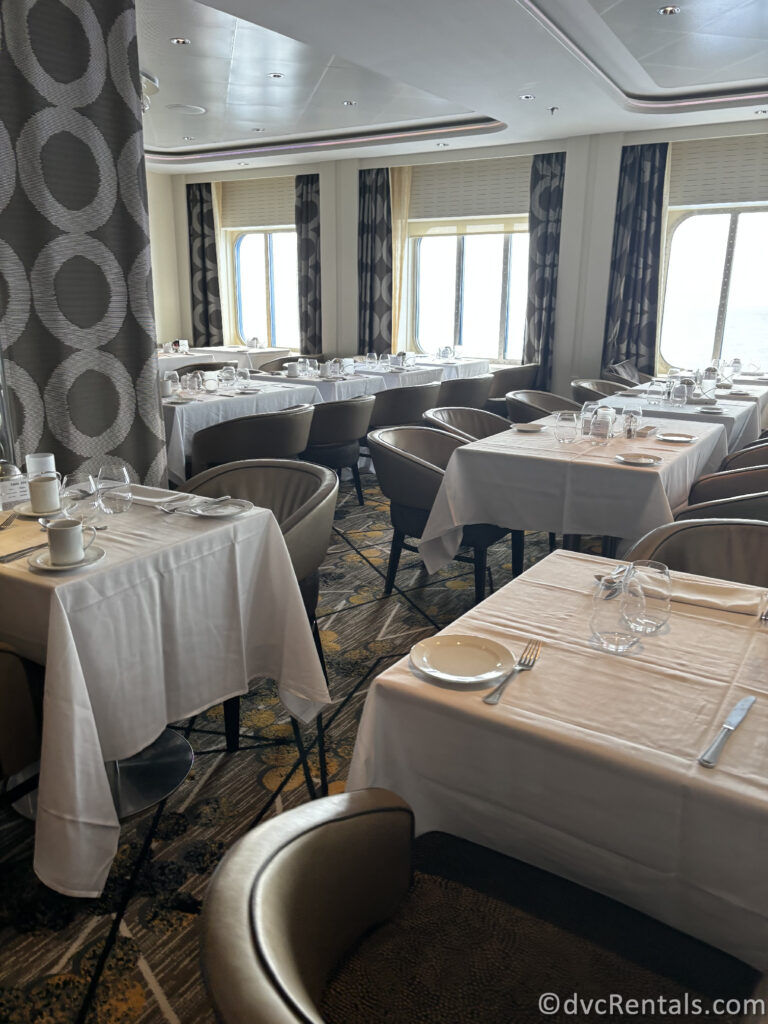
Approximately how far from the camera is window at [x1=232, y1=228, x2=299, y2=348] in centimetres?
1050

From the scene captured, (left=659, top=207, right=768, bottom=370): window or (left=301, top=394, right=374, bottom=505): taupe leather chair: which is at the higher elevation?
(left=659, top=207, right=768, bottom=370): window

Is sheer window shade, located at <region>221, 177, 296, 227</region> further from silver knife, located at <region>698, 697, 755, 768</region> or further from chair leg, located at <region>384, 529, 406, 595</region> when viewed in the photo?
silver knife, located at <region>698, 697, 755, 768</region>

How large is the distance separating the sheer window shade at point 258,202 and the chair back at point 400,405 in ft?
17.6

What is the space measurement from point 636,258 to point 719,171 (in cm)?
106

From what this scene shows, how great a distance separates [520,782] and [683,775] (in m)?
0.25

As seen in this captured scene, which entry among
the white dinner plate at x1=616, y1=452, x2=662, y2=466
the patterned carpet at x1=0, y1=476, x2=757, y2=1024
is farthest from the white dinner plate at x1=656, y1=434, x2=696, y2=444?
the patterned carpet at x1=0, y1=476, x2=757, y2=1024

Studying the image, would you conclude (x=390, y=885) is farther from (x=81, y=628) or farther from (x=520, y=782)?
(x=81, y=628)

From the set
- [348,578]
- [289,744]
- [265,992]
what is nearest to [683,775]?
[265,992]

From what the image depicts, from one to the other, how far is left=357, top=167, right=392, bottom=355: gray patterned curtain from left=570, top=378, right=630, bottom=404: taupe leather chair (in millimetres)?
3474

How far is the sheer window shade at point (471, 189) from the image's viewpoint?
26.9ft

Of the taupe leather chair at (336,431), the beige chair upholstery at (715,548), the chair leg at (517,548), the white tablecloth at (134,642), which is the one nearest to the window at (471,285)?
the taupe leather chair at (336,431)

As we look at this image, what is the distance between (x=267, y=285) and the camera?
10664 millimetres

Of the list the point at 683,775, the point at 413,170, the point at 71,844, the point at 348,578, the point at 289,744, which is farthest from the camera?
the point at 413,170

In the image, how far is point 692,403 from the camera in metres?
4.88
